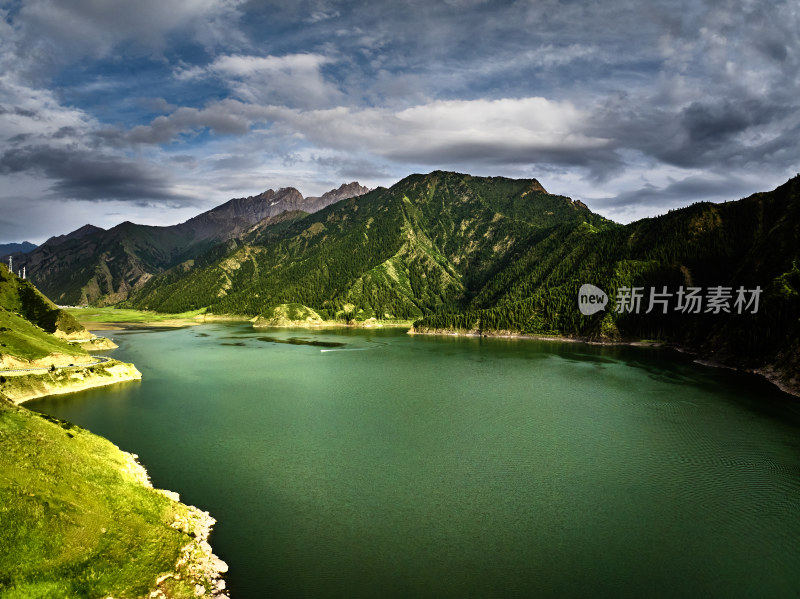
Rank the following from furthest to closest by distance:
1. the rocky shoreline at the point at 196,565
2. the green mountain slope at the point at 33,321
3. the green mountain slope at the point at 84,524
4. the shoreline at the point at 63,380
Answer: the green mountain slope at the point at 33,321
the shoreline at the point at 63,380
the rocky shoreline at the point at 196,565
the green mountain slope at the point at 84,524

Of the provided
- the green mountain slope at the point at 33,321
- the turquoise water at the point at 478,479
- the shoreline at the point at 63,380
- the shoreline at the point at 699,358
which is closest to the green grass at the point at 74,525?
the turquoise water at the point at 478,479

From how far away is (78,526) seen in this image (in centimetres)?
2883

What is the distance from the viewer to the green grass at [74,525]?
25.1 metres

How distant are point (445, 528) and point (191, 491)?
23684mm

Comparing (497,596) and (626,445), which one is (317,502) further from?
(626,445)

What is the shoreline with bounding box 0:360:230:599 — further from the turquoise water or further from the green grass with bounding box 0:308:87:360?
the green grass with bounding box 0:308:87:360

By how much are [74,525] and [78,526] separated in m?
0.24

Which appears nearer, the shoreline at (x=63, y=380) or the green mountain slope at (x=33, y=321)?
the shoreline at (x=63, y=380)

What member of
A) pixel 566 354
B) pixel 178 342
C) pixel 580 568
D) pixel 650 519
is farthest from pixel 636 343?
pixel 178 342

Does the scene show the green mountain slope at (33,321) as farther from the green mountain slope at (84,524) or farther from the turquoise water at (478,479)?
the green mountain slope at (84,524)

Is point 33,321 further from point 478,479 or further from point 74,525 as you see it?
point 478,479

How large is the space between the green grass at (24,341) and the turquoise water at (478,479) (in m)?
16.5

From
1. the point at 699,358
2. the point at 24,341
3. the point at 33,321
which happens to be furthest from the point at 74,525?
the point at 699,358

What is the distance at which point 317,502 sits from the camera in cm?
3972
